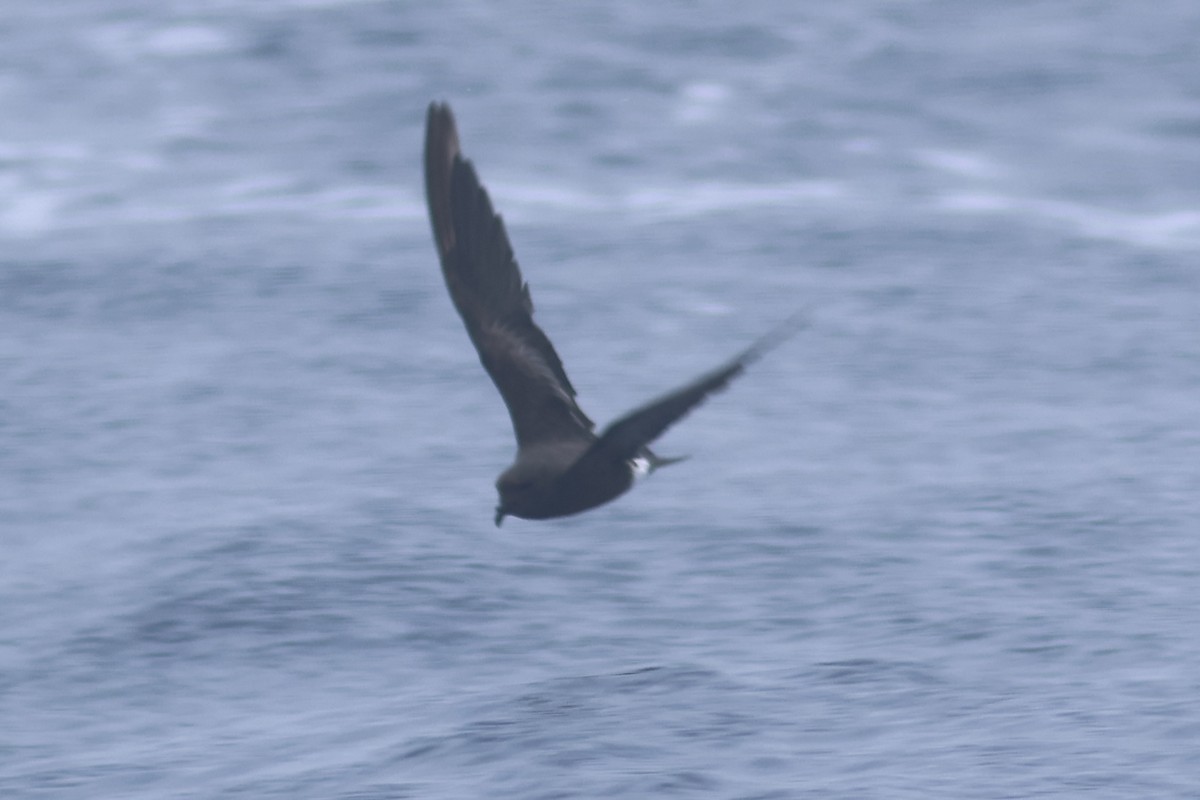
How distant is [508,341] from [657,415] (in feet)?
5.75

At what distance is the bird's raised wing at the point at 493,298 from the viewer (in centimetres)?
759

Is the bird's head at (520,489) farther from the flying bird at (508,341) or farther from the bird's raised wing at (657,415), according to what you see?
the bird's raised wing at (657,415)

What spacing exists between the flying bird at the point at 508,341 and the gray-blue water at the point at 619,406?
117 centimetres

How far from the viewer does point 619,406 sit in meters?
12.7

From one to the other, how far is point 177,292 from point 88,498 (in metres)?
3.79

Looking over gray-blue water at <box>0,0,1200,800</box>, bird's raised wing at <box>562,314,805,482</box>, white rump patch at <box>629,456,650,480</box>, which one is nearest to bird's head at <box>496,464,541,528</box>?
bird's raised wing at <box>562,314,805,482</box>

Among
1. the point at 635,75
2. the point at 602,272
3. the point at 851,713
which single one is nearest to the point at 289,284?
the point at 602,272

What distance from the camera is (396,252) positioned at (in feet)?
53.2

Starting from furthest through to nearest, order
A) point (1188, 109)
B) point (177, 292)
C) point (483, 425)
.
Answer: point (1188, 109) < point (177, 292) < point (483, 425)

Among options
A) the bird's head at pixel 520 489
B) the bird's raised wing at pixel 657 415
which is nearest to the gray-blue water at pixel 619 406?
the bird's head at pixel 520 489

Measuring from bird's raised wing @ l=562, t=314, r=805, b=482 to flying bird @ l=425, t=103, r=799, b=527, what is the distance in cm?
20

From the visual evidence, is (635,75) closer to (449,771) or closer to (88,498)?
(88,498)

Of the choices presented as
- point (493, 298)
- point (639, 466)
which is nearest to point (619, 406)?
point (493, 298)

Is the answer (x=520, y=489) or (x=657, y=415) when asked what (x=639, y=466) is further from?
(x=657, y=415)
